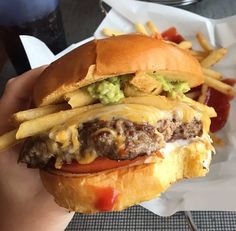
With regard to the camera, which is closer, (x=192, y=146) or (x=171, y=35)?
(x=192, y=146)

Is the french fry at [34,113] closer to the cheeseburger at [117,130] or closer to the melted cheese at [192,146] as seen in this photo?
the cheeseburger at [117,130]

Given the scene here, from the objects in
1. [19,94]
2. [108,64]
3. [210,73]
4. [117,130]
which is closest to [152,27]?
[210,73]

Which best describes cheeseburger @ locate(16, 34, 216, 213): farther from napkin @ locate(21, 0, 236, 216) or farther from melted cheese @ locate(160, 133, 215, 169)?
napkin @ locate(21, 0, 236, 216)

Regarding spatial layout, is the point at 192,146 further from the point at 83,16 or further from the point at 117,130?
the point at 83,16

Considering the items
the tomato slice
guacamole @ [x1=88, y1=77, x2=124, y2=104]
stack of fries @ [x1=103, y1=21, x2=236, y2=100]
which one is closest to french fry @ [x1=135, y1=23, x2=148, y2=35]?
stack of fries @ [x1=103, y1=21, x2=236, y2=100]

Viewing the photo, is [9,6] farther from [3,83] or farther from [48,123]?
[48,123]

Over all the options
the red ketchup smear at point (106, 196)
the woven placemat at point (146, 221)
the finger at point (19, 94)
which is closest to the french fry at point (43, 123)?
the red ketchup smear at point (106, 196)
